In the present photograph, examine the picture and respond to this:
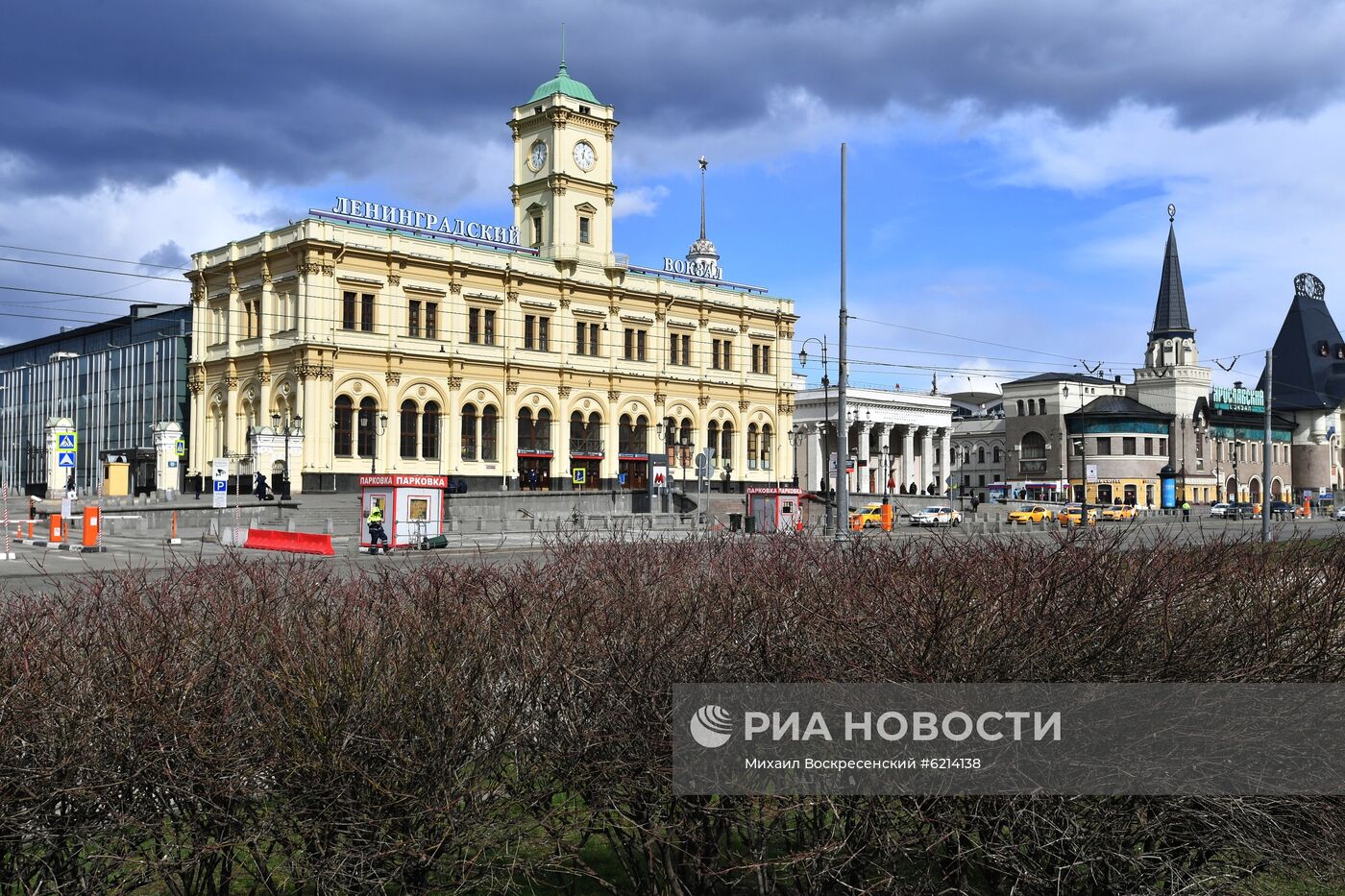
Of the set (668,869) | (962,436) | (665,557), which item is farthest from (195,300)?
(962,436)

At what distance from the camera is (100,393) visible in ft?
285

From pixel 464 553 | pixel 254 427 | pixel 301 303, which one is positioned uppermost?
pixel 301 303

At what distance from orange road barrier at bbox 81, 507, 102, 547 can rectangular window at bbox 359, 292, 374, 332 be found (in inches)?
1274

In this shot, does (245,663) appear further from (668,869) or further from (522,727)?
(668,869)

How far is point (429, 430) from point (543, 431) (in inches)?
306

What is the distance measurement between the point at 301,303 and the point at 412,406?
28.2ft

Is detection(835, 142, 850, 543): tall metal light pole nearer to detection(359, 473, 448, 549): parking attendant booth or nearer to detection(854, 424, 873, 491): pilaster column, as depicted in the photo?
detection(359, 473, 448, 549): parking attendant booth

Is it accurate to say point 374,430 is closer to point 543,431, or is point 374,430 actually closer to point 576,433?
point 543,431

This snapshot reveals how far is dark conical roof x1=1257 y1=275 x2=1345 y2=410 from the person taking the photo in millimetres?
145875

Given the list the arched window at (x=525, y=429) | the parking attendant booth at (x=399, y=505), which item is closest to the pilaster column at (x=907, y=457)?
the arched window at (x=525, y=429)

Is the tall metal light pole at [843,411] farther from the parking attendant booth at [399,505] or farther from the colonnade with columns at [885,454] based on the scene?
the colonnade with columns at [885,454]

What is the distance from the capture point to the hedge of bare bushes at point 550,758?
18.5 feet

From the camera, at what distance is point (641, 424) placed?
7881 cm

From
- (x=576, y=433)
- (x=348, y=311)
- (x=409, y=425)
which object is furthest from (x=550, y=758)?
(x=576, y=433)
